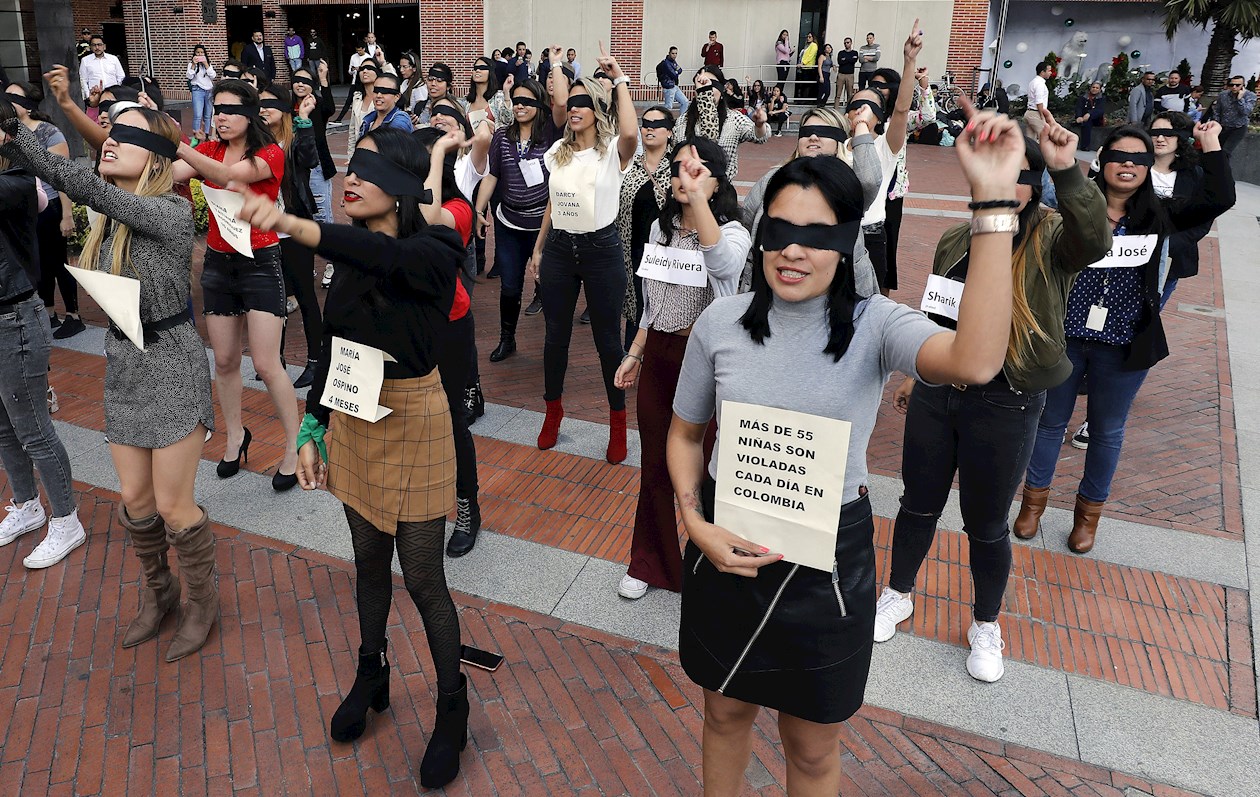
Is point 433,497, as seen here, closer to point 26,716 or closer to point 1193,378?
point 26,716

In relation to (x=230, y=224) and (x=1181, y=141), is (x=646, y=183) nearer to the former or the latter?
(x=230, y=224)

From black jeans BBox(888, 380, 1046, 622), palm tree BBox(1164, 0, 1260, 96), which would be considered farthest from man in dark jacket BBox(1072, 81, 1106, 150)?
→ black jeans BBox(888, 380, 1046, 622)

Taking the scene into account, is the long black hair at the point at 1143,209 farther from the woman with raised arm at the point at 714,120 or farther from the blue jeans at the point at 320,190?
the blue jeans at the point at 320,190

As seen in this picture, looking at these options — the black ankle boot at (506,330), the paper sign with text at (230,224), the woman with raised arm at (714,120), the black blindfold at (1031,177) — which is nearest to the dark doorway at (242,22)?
the black ankle boot at (506,330)

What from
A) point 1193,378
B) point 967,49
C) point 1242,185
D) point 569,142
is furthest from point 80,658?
point 967,49

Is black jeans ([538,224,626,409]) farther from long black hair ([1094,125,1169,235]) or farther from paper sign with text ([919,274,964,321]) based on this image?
long black hair ([1094,125,1169,235])

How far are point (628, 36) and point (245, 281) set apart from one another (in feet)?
78.6

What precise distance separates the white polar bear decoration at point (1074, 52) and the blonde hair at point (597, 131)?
27569 millimetres

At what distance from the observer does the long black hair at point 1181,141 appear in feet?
17.1

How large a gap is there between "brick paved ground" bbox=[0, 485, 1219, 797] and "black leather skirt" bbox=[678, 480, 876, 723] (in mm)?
909

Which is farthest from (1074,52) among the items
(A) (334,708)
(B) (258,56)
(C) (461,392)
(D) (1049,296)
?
(A) (334,708)

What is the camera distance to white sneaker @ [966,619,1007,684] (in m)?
3.61

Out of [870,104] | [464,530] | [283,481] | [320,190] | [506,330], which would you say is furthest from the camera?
[320,190]

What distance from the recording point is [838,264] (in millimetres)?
2203
